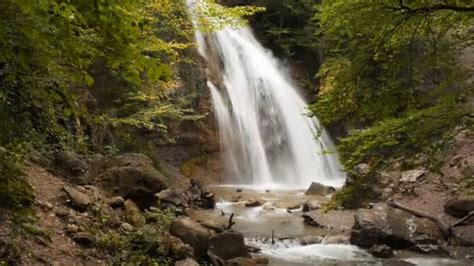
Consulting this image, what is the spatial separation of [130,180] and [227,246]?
9.57 feet

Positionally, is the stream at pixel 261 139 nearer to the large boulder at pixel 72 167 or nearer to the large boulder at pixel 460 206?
the large boulder at pixel 460 206

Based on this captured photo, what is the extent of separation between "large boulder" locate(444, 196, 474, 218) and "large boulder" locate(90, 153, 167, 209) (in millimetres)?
7022

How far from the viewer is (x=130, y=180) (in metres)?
10.6

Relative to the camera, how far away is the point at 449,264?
31.2 feet

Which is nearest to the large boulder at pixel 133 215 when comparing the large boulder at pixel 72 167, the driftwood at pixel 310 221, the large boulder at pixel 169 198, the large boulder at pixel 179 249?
the large boulder at pixel 179 249

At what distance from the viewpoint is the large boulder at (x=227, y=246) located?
8.80 meters

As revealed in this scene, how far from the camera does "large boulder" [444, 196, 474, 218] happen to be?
1182cm

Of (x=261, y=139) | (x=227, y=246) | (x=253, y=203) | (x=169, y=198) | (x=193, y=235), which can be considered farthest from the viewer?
(x=261, y=139)

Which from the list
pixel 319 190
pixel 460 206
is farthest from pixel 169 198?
pixel 460 206

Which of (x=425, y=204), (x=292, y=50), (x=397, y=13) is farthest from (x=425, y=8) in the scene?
(x=292, y=50)

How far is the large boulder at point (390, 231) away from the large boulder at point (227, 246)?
10.1 ft

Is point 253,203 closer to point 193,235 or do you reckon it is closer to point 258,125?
point 193,235

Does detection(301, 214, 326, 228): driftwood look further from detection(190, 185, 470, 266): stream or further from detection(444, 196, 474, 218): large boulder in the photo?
detection(444, 196, 474, 218): large boulder

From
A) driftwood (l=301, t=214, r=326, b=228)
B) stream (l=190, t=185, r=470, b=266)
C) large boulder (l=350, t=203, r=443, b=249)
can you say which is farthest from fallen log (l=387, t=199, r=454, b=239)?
driftwood (l=301, t=214, r=326, b=228)
